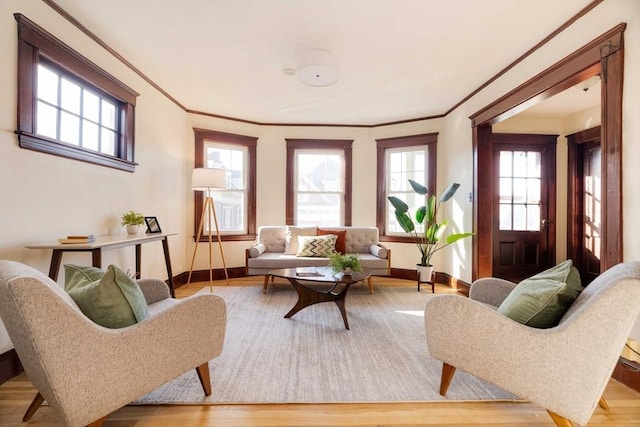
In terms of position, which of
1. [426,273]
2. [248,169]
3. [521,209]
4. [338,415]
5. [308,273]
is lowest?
[338,415]

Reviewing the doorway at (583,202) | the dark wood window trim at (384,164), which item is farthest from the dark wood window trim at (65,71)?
the doorway at (583,202)

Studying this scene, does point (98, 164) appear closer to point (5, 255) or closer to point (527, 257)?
point (5, 255)

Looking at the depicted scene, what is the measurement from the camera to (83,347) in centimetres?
121

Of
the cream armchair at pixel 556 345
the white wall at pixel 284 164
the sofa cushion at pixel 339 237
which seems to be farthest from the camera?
the white wall at pixel 284 164

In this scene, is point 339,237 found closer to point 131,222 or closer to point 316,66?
point 316,66

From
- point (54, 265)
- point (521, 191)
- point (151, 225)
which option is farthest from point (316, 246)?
point (521, 191)

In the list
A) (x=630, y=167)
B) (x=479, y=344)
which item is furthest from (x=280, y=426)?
(x=630, y=167)

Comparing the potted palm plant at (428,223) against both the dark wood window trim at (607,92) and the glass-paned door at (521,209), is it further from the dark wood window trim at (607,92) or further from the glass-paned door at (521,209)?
the dark wood window trim at (607,92)

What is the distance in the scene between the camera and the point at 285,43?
2676 mm

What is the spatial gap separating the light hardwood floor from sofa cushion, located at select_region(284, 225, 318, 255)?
112 inches

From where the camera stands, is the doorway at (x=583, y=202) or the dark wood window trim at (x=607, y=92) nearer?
the dark wood window trim at (x=607, y=92)

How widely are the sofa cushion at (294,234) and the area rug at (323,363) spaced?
3.97 feet

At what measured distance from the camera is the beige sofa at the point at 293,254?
397 cm

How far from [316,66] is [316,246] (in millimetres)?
2347
